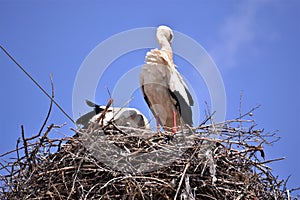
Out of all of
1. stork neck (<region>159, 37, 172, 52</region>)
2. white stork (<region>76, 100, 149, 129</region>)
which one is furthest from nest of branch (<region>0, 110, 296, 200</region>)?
stork neck (<region>159, 37, 172, 52</region>)

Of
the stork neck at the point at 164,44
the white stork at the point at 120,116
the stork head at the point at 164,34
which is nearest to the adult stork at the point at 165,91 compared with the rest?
the stork neck at the point at 164,44

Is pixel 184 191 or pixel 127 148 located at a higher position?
pixel 127 148

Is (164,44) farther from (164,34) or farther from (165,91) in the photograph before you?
(165,91)

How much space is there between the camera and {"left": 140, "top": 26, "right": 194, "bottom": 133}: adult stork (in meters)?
5.61

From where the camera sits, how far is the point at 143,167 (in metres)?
3.95

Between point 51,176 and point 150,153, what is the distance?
582 mm

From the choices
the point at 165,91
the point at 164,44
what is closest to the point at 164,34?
the point at 164,44

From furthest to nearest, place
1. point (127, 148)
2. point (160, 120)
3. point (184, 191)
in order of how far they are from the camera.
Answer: point (160, 120), point (127, 148), point (184, 191)

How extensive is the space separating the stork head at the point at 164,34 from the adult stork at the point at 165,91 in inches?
11.1

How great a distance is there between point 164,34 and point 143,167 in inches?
91.9

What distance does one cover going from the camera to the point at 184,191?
151 inches

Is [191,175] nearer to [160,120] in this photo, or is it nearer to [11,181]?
[11,181]

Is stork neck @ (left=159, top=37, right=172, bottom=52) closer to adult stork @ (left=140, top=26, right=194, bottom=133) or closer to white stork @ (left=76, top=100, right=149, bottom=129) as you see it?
adult stork @ (left=140, top=26, right=194, bottom=133)

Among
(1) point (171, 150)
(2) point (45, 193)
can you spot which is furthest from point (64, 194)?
(1) point (171, 150)
